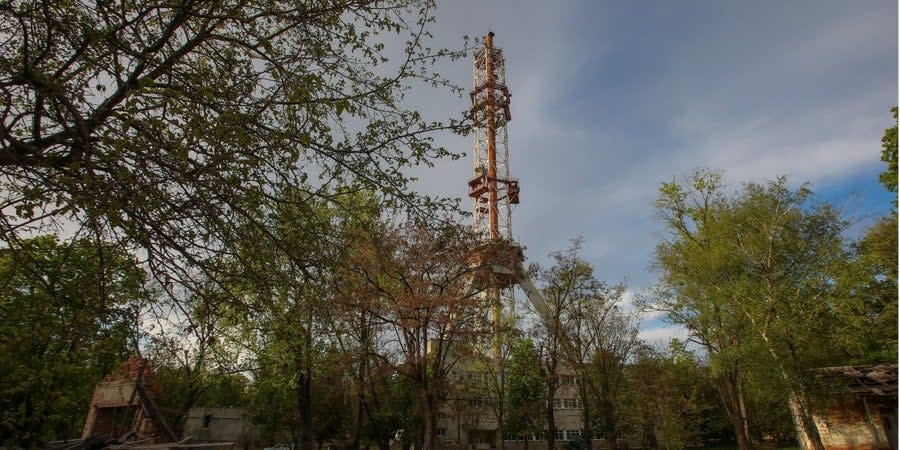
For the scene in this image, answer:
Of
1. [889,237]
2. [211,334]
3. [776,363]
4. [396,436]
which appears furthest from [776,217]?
[396,436]

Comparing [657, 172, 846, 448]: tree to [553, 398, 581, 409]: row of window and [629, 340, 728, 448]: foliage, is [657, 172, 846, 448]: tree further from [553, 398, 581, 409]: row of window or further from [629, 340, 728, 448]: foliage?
[553, 398, 581, 409]: row of window

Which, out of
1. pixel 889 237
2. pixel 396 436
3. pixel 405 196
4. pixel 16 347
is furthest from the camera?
pixel 396 436

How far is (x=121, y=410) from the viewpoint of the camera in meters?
17.9

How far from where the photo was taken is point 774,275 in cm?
1852

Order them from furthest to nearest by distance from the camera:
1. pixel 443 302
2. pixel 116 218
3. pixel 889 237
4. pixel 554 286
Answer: pixel 554 286
pixel 889 237
pixel 443 302
pixel 116 218

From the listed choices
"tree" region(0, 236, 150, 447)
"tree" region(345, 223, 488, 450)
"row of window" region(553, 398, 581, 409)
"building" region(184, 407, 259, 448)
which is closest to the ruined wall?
"tree" region(345, 223, 488, 450)

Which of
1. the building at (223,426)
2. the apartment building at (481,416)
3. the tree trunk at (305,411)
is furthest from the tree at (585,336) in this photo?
the building at (223,426)

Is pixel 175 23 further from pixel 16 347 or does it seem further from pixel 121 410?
pixel 121 410

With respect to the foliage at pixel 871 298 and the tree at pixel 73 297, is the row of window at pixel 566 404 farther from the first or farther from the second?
the tree at pixel 73 297

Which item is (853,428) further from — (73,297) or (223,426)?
(223,426)

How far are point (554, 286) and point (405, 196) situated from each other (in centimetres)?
2149

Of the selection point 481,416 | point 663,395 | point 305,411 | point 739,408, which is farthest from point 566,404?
point 305,411

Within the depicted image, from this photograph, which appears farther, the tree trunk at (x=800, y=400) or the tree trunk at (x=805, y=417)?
the tree trunk at (x=805, y=417)

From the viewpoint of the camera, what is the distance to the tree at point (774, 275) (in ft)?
55.7
